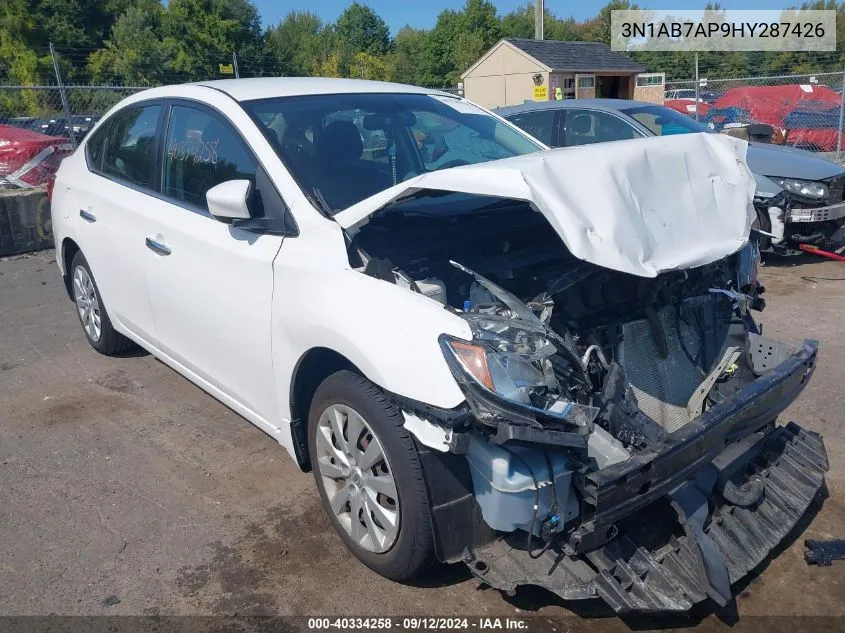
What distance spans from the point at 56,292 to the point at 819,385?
7.06m

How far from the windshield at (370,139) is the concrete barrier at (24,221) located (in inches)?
274

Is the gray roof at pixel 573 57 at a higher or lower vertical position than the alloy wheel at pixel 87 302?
higher

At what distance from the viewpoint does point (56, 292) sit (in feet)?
24.5

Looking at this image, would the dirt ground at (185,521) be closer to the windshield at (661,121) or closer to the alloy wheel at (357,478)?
the alloy wheel at (357,478)

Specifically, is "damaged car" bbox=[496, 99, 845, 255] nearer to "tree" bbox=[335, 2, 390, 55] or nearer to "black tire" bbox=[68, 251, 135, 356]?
"black tire" bbox=[68, 251, 135, 356]

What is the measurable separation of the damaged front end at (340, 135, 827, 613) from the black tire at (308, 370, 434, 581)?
57 millimetres

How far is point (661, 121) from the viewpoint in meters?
7.68

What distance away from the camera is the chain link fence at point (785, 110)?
1451 cm

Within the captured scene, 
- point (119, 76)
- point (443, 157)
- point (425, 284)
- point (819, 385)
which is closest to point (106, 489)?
point (425, 284)

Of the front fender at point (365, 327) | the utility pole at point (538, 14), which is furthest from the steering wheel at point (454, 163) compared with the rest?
the utility pole at point (538, 14)

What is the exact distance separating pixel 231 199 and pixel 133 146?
1.71 meters

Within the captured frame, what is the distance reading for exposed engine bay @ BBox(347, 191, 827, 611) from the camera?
91.7 inches

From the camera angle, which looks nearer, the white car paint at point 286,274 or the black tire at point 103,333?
the white car paint at point 286,274

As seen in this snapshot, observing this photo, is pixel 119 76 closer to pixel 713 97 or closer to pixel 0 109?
pixel 0 109
